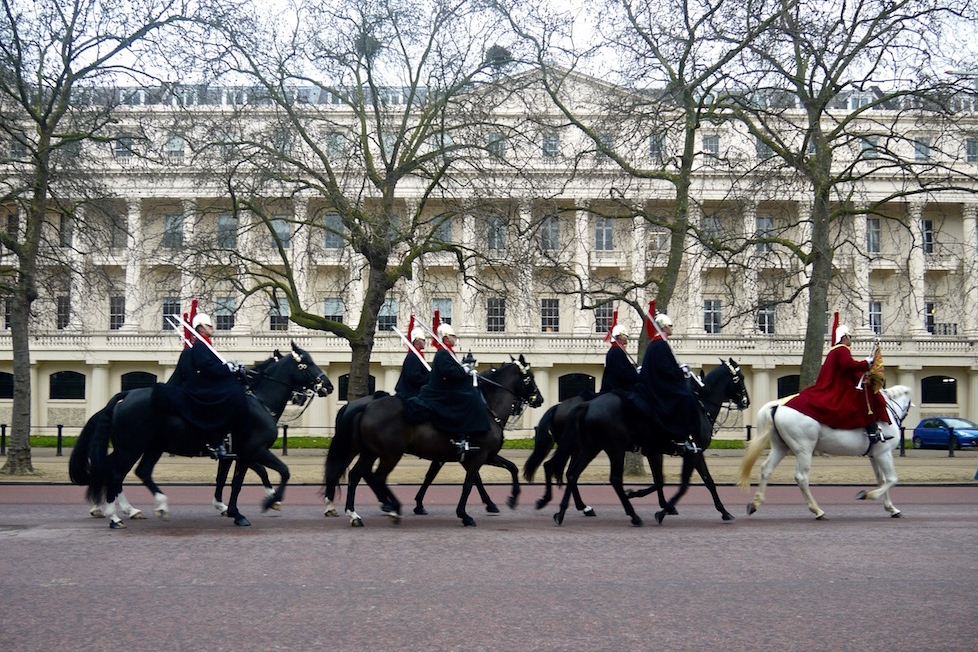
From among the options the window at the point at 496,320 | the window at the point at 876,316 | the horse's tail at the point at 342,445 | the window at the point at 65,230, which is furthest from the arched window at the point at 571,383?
the horse's tail at the point at 342,445

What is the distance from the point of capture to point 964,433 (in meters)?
44.1

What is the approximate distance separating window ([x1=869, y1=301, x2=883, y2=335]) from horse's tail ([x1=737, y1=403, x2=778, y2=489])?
44407 mm

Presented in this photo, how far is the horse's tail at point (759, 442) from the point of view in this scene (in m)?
15.2

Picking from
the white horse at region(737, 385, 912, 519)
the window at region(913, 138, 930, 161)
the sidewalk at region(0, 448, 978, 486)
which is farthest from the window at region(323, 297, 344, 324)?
the white horse at region(737, 385, 912, 519)

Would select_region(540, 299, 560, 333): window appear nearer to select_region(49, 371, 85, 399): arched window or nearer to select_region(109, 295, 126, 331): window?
select_region(109, 295, 126, 331): window

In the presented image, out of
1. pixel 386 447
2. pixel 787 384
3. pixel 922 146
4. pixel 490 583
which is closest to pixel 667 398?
pixel 386 447

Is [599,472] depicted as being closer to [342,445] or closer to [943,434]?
[342,445]

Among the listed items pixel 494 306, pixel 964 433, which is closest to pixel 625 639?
pixel 964 433

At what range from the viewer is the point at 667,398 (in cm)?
1416

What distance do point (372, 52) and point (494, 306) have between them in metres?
29.1

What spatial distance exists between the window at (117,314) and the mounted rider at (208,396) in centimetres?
4576

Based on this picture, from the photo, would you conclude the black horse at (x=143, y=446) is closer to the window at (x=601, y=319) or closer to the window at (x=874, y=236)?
the window at (x=601, y=319)

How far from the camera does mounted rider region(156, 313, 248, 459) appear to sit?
13773 mm

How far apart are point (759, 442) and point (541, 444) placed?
3.35 meters
